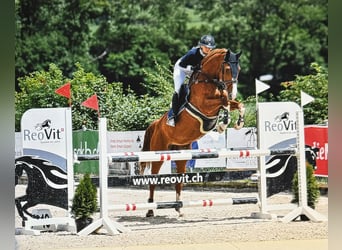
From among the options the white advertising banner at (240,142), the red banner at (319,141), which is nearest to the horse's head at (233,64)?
the white advertising banner at (240,142)

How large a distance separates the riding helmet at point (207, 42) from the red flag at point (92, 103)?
3.71 feet

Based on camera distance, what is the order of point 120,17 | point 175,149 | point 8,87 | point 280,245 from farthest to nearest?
1. point 120,17
2. point 175,149
3. point 280,245
4. point 8,87

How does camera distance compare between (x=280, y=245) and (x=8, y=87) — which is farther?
(x=280, y=245)

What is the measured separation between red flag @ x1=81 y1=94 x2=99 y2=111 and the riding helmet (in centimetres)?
113

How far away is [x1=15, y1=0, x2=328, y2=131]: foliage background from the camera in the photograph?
20.5ft

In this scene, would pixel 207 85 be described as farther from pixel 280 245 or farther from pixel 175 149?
pixel 280 245

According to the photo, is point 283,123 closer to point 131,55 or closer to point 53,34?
point 131,55

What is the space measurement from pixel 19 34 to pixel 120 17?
1.07 meters

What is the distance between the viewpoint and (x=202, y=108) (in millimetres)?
6379

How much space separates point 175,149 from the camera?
20.9ft

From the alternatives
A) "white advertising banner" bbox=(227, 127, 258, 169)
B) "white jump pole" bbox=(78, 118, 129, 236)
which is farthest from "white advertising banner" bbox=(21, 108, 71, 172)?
"white advertising banner" bbox=(227, 127, 258, 169)

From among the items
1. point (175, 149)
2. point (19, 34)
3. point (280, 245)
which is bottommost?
point (280, 245)

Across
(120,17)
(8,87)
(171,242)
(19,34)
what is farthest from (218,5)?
(8,87)

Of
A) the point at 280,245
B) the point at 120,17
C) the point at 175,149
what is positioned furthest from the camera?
the point at 120,17
